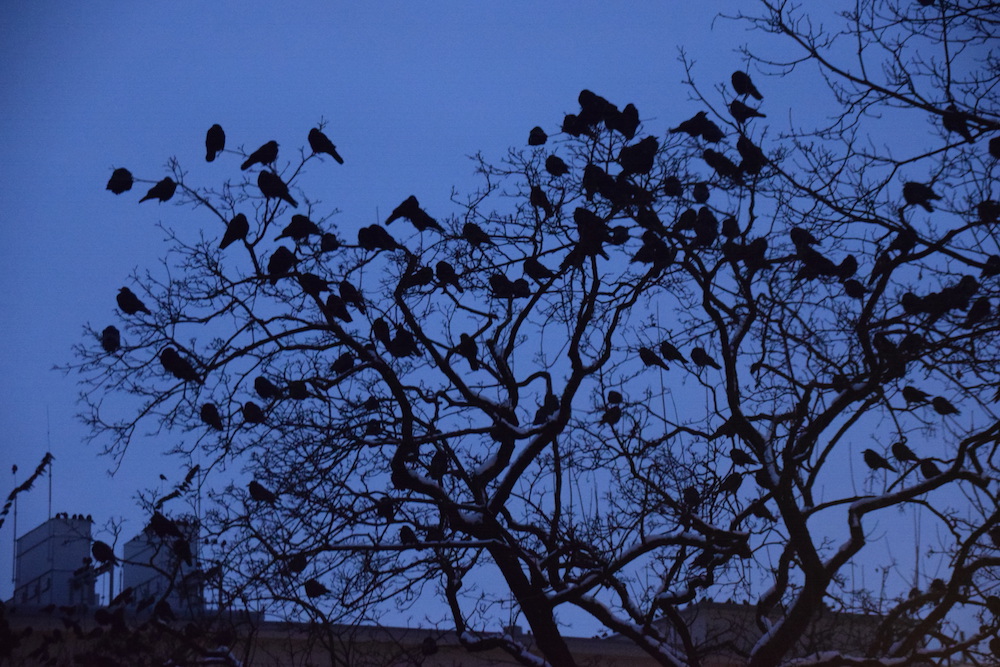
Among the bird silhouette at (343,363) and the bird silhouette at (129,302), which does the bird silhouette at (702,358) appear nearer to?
the bird silhouette at (343,363)

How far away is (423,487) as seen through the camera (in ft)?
26.0

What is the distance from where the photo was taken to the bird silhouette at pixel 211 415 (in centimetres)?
753

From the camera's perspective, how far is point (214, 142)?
8070 millimetres

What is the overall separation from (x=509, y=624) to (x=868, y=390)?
130 inches

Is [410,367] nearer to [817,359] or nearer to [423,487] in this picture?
[423,487]

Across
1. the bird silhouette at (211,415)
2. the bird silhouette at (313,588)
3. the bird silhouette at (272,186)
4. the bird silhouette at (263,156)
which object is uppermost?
the bird silhouette at (263,156)

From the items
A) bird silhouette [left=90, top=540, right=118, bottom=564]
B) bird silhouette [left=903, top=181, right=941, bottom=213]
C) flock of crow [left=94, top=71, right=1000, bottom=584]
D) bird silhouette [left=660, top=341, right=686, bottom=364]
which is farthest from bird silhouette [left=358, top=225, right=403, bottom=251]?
bird silhouette [left=903, top=181, right=941, bottom=213]

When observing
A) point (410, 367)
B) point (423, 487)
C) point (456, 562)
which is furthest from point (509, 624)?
point (410, 367)

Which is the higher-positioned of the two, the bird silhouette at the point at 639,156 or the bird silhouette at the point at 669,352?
the bird silhouette at the point at 639,156

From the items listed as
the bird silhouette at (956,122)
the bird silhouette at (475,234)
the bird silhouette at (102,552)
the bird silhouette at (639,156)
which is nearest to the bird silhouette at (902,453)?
the bird silhouette at (956,122)

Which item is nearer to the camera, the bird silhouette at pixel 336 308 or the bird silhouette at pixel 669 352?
the bird silhouette at pixel 336 308

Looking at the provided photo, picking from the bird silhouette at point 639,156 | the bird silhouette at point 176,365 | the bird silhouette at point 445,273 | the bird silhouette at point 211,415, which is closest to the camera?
the bird silhouette at point 176,365

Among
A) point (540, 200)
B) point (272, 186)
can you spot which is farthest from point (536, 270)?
point (272, 186)

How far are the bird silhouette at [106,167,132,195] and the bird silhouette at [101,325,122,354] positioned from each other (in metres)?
1.02
